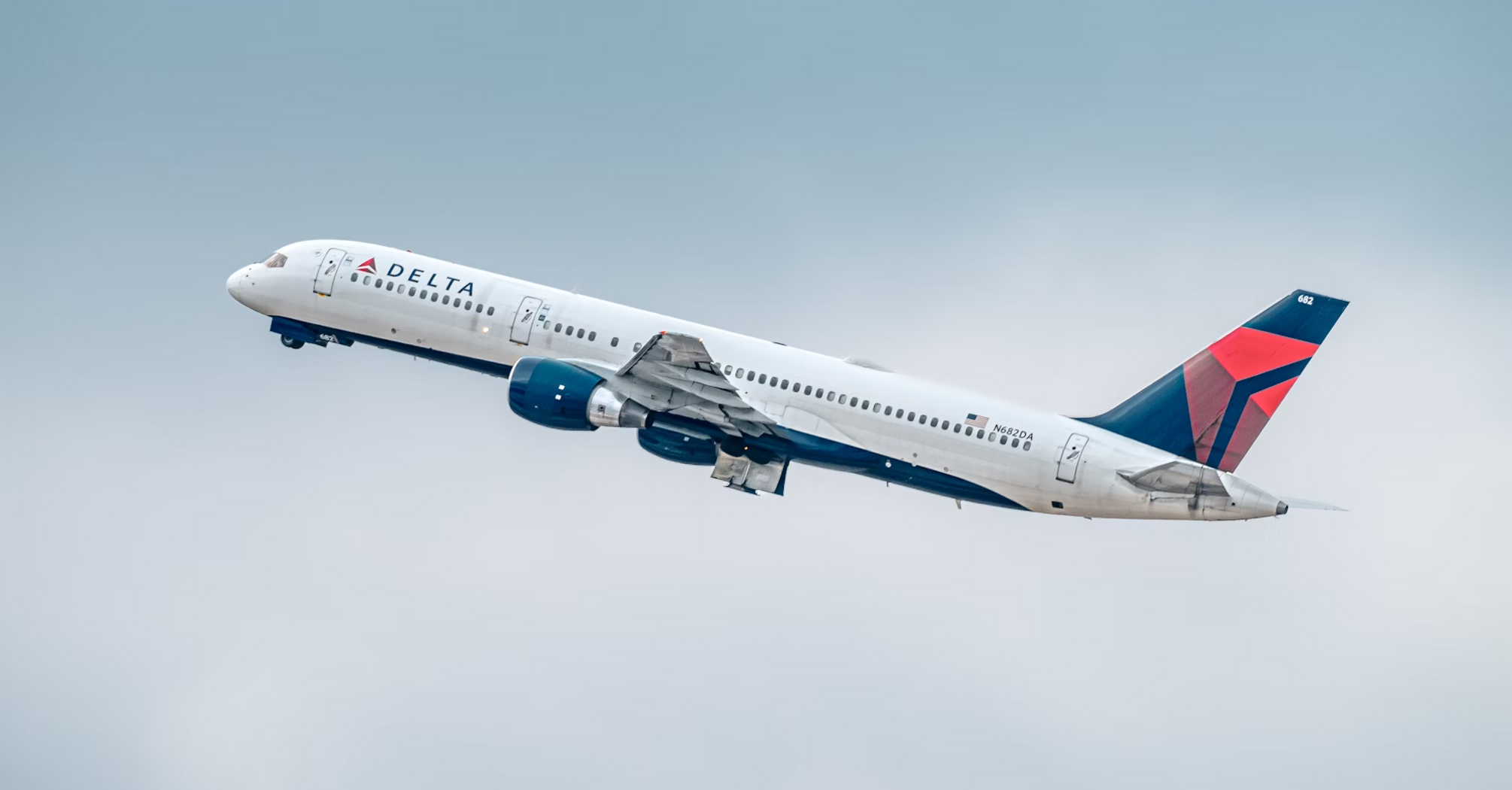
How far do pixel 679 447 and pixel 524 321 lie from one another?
25.7ft

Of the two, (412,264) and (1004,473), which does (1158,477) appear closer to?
(1004,473)

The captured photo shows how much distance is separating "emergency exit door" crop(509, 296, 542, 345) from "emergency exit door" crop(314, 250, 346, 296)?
8570mm

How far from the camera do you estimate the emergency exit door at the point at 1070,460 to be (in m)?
65.8

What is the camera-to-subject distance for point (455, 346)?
244 feet

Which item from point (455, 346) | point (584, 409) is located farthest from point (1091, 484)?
point (455, 346)

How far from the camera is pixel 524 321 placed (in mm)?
73188

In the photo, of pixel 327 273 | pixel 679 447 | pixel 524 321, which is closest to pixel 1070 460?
pixel 679 447

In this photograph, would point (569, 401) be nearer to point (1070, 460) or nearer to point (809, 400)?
point (809, 400)

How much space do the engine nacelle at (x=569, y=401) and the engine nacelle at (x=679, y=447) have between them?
5.82 ft

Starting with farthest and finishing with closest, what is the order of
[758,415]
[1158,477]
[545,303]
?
1. [545,303]
2. [758,415]
3. [1158,477]

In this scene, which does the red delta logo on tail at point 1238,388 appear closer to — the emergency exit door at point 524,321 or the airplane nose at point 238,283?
the emergency exit door at point 524,321

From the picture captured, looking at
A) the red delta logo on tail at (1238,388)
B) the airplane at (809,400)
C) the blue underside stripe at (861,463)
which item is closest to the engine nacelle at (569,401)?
the airplane at (809,400)

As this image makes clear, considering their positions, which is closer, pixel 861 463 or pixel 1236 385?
pixel 1236 385

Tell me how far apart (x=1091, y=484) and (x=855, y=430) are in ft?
28.8
